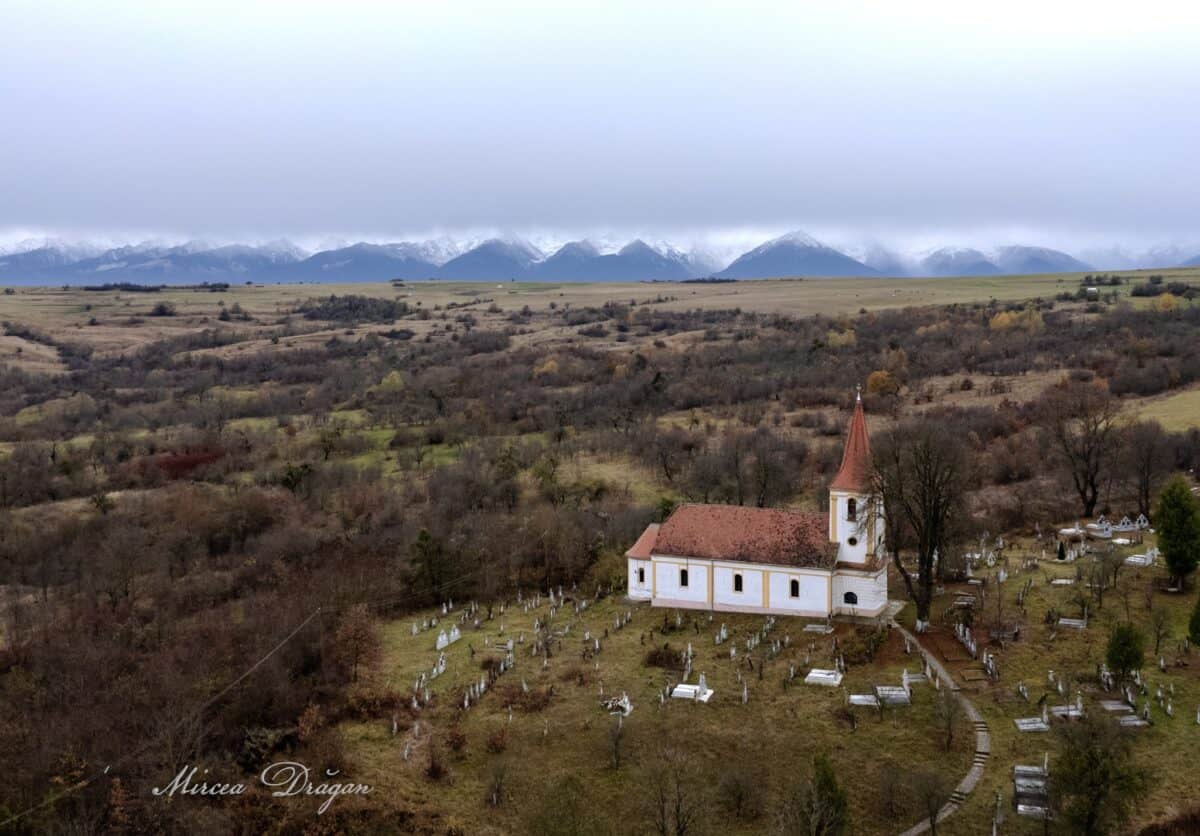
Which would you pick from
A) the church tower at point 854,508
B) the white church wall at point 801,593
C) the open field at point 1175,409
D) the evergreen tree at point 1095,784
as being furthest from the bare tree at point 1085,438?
the evergreen tree at point 1095,784

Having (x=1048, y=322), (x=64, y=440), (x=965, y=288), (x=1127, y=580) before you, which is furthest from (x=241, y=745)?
(x=965, y=288)

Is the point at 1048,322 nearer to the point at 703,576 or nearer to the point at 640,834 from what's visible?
the point at 703,576

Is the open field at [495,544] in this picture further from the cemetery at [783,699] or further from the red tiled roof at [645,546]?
the red tiled roof at [645,546]

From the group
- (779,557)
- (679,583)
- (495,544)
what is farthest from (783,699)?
(495,544)

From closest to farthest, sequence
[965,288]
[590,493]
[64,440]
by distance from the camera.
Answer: [590,493], [64,440], [965,288]

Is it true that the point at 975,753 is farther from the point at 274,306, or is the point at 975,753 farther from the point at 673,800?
the point at 274,306

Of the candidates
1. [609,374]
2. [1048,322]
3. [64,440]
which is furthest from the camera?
A: [1048,322]
